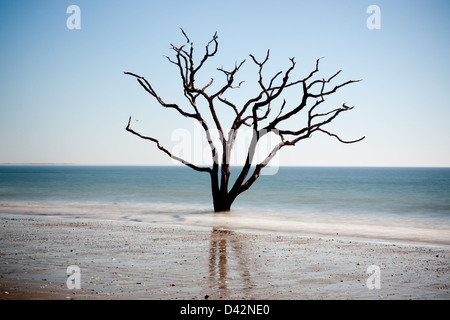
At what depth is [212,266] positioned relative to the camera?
21.4 feet

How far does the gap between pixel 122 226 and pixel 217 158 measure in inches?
204

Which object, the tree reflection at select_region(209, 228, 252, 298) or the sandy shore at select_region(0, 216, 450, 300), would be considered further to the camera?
the tree reflection at select_region(209, 228, 252, 298)

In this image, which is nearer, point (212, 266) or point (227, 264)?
point (212, 266)

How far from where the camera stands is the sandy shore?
16.9 feet

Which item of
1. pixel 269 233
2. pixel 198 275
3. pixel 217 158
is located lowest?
pixel 269 233

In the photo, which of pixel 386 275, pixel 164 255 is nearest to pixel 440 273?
pixel 386 275

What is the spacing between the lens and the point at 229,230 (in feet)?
37.3

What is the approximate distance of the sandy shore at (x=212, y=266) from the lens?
5.15 metres

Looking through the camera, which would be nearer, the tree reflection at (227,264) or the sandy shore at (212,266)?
the sandy shore at (212,266)
